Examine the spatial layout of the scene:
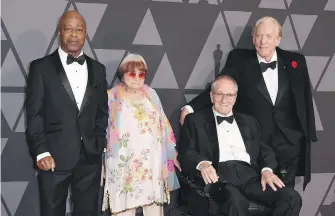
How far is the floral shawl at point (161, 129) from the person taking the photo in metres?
3.75

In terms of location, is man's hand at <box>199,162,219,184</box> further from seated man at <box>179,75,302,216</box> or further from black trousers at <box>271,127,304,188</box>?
black trousers at <box>271,127,304,188</box>

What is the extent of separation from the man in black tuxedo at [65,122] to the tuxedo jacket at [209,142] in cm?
66

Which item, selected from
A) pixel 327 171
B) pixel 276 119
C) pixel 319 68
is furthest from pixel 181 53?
pixel 327 171

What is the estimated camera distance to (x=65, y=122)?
135 inches

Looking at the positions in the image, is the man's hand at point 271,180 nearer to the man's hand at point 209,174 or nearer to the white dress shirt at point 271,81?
the man's hand at point 209,174

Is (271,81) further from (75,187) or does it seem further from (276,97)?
(75,187)

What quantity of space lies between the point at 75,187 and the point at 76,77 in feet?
2.67

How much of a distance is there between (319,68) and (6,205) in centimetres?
321

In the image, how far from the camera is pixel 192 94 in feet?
14.6

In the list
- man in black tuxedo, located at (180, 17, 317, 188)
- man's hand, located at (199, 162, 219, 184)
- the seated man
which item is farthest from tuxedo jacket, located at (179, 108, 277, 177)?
Answer: man in black tuxedo, located at (180, 17, 317, 188)

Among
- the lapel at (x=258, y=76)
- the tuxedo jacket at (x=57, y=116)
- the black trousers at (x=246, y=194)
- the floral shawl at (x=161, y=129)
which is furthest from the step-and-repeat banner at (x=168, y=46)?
the black trousers at (x=246, y=194)

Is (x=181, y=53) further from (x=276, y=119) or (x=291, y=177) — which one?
(x=291, y=177)

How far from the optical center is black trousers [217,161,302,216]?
10.3 ft

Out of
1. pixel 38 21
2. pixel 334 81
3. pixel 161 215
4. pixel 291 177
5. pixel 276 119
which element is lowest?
pixel 161 215
